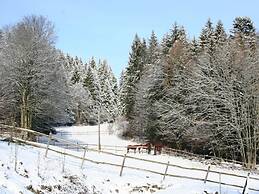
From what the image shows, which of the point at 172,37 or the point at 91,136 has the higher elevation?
the point at 172,37

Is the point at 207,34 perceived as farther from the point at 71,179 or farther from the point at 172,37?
the point at 71,179

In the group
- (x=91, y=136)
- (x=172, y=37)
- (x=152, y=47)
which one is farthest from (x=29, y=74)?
(x=152, y=47)

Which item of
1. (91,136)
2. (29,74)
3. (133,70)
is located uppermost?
(133,70)

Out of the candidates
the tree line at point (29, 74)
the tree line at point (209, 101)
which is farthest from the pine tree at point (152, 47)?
the tree line at point (29, 74)

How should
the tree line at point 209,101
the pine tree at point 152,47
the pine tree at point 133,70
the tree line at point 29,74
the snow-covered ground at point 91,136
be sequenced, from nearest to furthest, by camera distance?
the tree line at point 209,101 → the tree line at point 29,74 → the snow-covered ground at point 91,136 → the pine tree at point 133,70 → the pine tree at point 152,47

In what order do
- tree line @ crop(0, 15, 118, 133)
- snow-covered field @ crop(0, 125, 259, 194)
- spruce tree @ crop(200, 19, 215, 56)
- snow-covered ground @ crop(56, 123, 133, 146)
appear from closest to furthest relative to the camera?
Answer: snow-covered field @ crop(0, 125, 259, 194) → tree line @ crop(0, 15, 118, 133) → spruce tree @ crop(200, 19, 215, 56) → snow-covered ground @ crop(56, 123, 133, 146)

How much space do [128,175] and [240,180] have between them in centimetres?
864

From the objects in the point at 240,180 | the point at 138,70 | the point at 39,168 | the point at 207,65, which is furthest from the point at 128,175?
the point at 138,70

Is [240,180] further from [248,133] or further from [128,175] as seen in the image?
[248,133]

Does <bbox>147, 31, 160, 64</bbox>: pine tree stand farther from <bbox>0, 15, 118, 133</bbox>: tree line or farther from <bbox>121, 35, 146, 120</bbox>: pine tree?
<bbox>0, 15, 118, 133</bbox>: tree line

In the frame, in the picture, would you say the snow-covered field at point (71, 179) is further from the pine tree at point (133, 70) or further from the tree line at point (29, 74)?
the pine tree at point (133, 70)

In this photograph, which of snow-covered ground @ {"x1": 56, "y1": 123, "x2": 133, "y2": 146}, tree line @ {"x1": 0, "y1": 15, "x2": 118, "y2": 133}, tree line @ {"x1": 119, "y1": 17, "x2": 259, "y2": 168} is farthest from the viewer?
snow-covered ground @ {"x1": 56, "y1": 123, "x2": 133, "y2": 146}

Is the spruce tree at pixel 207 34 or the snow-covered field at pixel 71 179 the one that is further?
the spruce tree at pixel 207 34

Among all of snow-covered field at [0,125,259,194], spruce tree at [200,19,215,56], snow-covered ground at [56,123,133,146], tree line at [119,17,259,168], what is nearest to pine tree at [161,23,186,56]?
spruce tree at [200,19,215,56]
